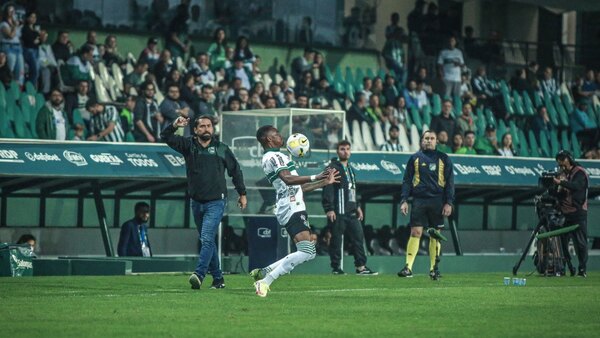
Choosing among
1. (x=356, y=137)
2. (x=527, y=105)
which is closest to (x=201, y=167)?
(x=356, y=137)

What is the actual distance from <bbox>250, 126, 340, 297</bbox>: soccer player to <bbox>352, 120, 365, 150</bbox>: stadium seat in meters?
12.0

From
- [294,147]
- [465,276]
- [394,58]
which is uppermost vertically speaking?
[394,58]

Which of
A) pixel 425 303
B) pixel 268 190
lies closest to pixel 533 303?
pixel 425 303

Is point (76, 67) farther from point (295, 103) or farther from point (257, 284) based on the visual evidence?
point (257, 284)

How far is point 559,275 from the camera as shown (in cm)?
2200

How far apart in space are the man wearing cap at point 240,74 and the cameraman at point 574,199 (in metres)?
8.30

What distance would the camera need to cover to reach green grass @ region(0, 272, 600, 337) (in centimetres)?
1076

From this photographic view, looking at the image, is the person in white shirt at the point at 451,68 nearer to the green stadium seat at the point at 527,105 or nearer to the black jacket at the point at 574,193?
the green stadium seat at the point at 527,105

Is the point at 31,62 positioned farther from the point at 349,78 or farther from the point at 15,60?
the point at 349,78

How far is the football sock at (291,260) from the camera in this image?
1485 centimetres

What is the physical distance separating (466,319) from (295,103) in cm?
1614

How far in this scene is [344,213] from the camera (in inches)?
882

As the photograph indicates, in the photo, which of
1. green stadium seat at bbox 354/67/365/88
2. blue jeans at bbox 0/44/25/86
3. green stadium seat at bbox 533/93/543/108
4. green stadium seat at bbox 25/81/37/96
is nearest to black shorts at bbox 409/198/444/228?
green stadium seat at bbox 25/81/37/96

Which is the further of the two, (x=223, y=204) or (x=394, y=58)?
(x=394, y=58)
